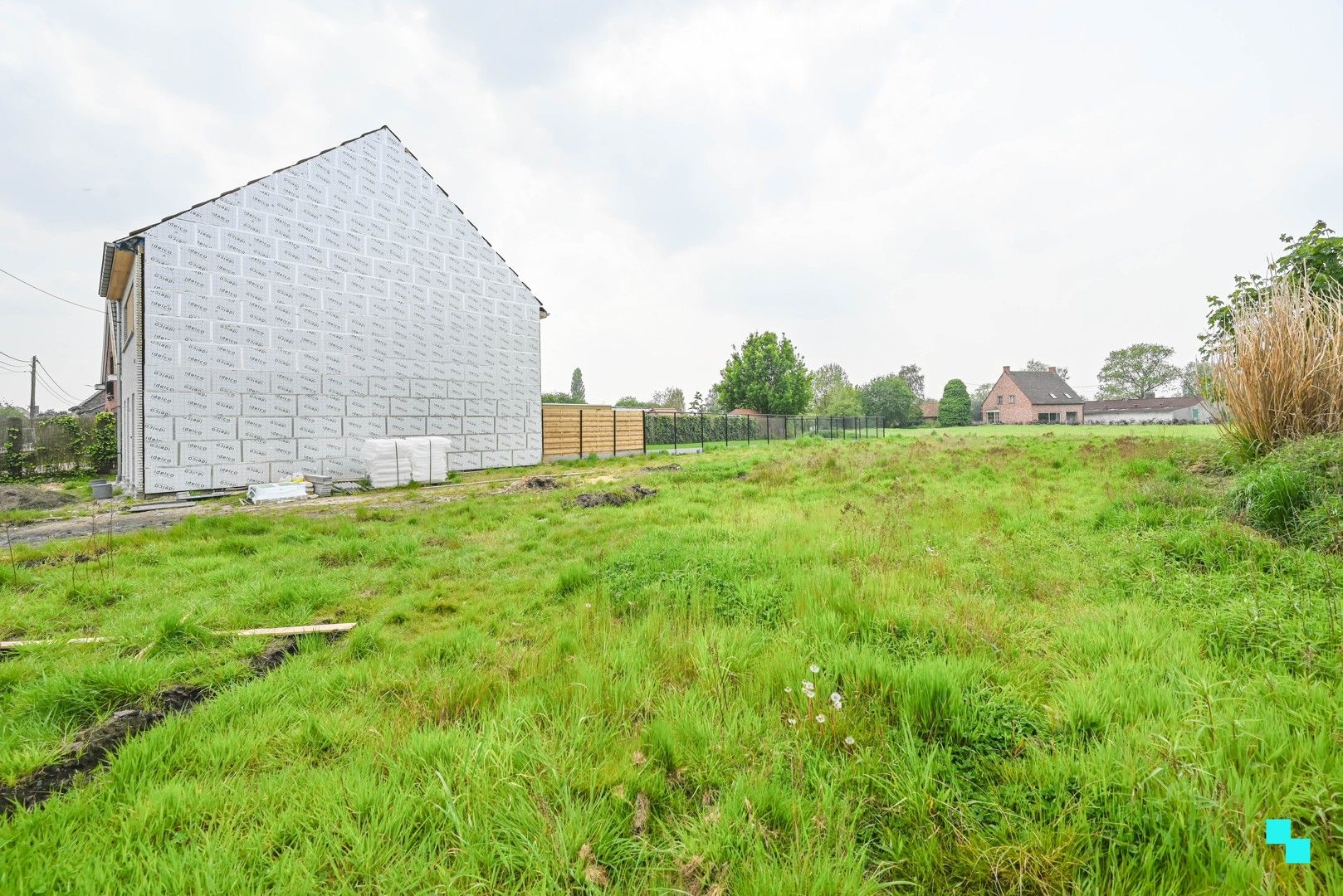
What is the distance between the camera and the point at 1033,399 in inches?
2347

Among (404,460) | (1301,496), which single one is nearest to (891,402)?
(404,460)

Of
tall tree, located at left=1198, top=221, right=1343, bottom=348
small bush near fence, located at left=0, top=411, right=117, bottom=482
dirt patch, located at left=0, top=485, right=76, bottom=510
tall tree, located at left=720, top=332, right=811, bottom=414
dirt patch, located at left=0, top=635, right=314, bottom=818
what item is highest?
tall tree, located at left=720, top=332, right=811, bottom=414

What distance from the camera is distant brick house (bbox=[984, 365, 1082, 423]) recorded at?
59.9 metres

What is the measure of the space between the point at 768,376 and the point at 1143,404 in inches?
2294

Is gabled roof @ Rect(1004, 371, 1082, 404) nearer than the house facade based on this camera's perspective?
No

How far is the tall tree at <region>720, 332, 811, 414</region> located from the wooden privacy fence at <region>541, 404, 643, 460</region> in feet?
82.7

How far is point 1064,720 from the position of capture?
1986 millimetres

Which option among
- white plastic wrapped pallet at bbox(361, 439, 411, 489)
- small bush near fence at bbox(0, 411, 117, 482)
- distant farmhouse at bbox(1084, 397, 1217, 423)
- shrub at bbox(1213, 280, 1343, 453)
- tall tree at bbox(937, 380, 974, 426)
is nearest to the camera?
shrub at bbox(1213, 280, 1343, 453)

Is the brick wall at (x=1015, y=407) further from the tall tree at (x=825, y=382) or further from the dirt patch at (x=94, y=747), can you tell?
the dirt patch at (x=94, y=747)

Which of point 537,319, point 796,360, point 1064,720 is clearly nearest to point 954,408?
point 796,360

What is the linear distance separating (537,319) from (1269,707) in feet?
62.4

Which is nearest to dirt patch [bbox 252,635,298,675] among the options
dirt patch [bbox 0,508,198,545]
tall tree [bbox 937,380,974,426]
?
dirt patch [bbox 0,508,198,545]

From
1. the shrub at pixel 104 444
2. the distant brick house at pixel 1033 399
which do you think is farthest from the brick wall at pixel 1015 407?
the shrub at pixel 104 444

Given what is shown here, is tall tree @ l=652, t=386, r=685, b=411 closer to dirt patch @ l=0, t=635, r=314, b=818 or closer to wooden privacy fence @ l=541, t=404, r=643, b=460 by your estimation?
wooden privacy fence @ l=541, t=404, r=643, b=460
